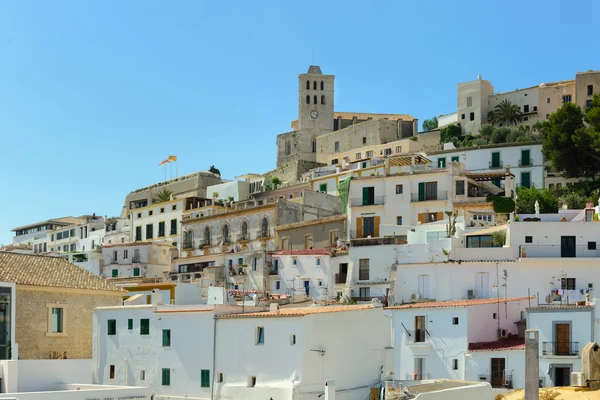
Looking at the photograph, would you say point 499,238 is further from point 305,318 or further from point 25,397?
point 25,397

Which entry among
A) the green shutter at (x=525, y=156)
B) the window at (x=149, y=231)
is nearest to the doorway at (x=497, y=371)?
the green shutter at (x=525, y=156)

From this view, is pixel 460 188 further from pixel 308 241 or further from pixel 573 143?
pixel 573 143

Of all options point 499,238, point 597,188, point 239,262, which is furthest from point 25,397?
point 597,188

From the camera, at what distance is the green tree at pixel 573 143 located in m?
64.5

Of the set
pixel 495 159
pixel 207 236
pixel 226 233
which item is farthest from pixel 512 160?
pixel 207 236

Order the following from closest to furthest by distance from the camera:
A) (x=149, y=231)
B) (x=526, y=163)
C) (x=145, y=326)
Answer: (x=145, y=326), (x=526, y=163), (x=149, y=231)

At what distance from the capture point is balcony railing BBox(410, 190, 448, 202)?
54.2 meters

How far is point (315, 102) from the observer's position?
105625 mm

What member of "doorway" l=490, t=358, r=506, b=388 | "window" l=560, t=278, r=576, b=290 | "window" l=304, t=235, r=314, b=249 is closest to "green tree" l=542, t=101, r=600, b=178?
"window" l=304, t=235, r=314, b=249

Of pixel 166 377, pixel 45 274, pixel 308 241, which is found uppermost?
pixel 308 241

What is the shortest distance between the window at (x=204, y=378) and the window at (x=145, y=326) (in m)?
3.60

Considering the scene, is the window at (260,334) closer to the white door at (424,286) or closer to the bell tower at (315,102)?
the white door at (424,286)

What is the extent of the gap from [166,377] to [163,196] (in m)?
45.3

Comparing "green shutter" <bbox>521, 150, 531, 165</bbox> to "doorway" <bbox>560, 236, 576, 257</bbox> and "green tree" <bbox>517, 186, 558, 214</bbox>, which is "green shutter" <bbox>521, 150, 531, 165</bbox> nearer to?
"green tree" <bbox>517, 186, 558, 214</bbox>
